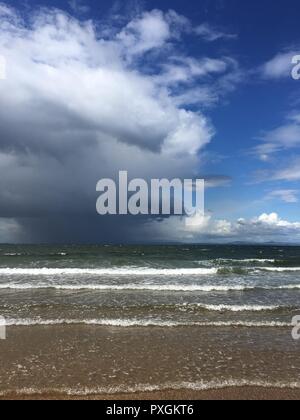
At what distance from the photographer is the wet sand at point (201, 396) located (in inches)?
235

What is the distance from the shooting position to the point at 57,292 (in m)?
15.9

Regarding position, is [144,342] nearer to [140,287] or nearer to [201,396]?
[201,396]

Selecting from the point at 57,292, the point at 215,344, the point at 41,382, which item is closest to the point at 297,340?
the point at 215,344

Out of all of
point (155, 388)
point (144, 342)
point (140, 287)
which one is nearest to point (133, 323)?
point (144, 342)

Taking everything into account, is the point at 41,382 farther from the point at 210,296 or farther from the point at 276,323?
the point at 210,296

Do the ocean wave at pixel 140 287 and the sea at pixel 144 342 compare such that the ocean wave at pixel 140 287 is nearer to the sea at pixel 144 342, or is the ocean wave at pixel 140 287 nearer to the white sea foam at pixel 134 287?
the white sea foam at pixel 134 287

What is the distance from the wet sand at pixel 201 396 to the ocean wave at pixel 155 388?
0.09 m

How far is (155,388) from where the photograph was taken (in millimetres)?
6332

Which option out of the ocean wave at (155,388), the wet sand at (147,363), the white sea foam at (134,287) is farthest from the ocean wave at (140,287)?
the ocean wave at (155,388)

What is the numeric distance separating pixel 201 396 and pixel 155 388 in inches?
33.5

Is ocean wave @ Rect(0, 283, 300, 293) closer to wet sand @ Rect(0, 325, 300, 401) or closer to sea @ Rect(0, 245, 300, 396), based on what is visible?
sea @ Rect(0, 245, 300, 396)

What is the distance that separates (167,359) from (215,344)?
5.46ft

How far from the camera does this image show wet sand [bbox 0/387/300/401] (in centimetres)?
597
